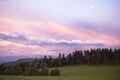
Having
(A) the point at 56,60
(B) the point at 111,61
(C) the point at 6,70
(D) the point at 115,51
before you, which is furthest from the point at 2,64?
(D) the point at 115,51

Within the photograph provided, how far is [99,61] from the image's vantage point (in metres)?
115

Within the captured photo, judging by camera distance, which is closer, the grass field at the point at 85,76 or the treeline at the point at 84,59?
the grass field at the point at 85,76

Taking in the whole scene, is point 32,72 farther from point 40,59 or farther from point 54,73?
point 40,59

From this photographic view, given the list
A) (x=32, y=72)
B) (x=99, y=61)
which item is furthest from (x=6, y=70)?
(x=99, y=61)

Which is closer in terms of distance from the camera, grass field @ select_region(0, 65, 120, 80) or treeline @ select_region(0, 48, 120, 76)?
grass field @ select_region(0, 65, 120, 80)

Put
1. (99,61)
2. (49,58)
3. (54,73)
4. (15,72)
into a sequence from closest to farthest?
(54,73) → (15,72) → (99,61) → (49,58)

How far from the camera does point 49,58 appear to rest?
138000 millimetres

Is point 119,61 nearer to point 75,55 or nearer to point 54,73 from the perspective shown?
point 75,55

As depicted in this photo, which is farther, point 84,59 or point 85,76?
point 84,59

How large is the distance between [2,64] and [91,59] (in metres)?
59.4

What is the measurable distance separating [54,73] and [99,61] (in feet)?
169

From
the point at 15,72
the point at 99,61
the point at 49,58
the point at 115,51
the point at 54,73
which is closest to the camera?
the point at 54,73

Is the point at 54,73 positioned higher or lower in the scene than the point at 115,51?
lower

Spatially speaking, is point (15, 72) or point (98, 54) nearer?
point (15, 72)
